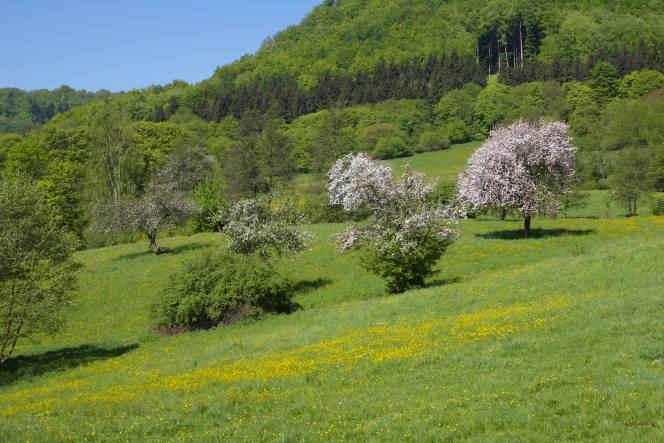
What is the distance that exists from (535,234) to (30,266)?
36.5 metres

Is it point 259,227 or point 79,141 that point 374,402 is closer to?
point 259,227

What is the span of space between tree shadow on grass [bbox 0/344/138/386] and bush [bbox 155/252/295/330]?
11.3 feet

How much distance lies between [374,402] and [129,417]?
18.2 ft

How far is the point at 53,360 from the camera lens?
3016 centimetres

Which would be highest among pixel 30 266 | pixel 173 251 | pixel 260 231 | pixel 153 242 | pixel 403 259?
pixel 260 231

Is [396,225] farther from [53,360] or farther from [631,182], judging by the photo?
[631,182]

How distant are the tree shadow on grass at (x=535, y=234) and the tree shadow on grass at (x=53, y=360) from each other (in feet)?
97.6

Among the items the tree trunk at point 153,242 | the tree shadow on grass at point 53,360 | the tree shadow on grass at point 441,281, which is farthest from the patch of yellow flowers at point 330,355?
the tree trunk at point 153,242

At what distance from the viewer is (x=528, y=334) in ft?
63.4

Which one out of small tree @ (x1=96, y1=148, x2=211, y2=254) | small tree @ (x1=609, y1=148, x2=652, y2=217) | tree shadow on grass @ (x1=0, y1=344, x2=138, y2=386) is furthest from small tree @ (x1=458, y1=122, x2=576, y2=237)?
tree shadow on grass @ (x1=0, y1=344, x2=138, y2=386)

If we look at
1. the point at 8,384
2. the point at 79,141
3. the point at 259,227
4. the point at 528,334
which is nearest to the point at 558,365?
the point at 528,334

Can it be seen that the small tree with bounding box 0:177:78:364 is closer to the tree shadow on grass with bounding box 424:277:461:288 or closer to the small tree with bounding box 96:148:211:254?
the tree shadow on grass with bounding box 424:277:461:288

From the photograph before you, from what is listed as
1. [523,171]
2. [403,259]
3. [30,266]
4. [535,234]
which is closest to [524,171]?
[523,171]

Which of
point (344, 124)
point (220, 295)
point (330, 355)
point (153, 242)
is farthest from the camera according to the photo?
point (344, 124)
